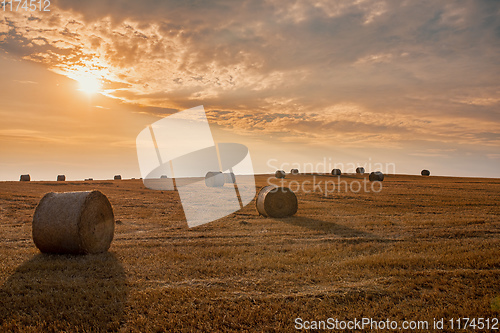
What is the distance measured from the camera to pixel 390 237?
39.3ft

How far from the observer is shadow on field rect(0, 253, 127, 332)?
5461 millimetres

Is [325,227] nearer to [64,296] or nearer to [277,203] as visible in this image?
[277,203]

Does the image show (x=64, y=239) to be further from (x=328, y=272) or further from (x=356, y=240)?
(x=356, y=240)

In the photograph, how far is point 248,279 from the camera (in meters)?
7.29

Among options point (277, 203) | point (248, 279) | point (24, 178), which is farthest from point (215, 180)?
point (248, 279)

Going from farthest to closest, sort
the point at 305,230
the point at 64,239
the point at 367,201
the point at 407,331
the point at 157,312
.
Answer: the point at 367,201
the point at 305,230
the point at 64,239
the point at 157,312
the point at 407,331

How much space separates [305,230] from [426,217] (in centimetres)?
741

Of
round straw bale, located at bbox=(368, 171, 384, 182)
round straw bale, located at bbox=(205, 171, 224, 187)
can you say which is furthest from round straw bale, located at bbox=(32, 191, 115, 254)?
round straw bale, located at bbox=(368, 171, 384, 182)

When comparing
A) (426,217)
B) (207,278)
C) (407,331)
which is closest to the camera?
(407,331)

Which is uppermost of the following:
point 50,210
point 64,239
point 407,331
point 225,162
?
point 225,162

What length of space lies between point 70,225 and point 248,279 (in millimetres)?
5821

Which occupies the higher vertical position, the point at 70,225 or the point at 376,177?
the point at 376,177

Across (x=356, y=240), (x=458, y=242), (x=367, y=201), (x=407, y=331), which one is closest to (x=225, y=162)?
(x=367, y=201)

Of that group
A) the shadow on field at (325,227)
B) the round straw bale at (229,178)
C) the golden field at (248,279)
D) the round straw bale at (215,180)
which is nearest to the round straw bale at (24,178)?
the round straw bale at (215,180)
